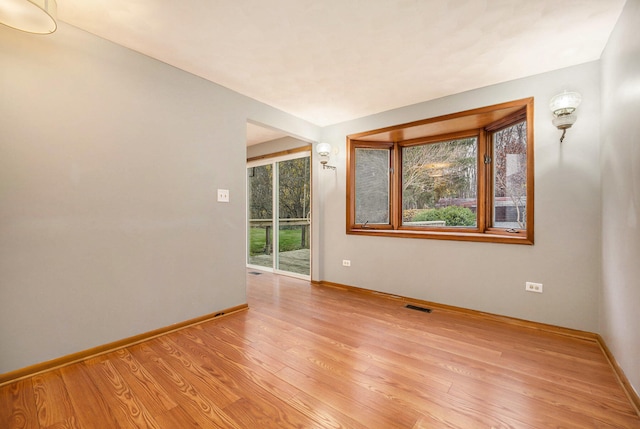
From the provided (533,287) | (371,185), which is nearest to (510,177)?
(533,287)

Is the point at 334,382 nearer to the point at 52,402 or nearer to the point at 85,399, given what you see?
the point at 85,399

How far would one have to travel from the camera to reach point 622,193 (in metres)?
1.81

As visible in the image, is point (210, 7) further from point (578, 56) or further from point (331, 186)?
point (578, 56)

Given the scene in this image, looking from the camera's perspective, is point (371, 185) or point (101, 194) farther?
point (371, 185)

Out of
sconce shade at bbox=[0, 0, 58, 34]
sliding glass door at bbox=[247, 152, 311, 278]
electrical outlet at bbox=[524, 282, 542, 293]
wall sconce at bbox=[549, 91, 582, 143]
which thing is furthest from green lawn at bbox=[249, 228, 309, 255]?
sconce shade at bbox=[0, 0, 58, 34]

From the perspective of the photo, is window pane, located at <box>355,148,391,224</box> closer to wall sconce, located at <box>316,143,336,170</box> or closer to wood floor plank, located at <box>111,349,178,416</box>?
wall sconce, located at <box>316,143,336,170</box>

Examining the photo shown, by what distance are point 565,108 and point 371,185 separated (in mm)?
2230

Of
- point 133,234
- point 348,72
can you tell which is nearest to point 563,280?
A: point 348,72

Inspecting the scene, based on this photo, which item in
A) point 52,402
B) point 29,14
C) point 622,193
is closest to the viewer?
point 29,14

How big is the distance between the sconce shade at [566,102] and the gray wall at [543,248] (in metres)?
0.21

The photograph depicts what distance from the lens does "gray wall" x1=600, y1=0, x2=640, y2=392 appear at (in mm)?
1597

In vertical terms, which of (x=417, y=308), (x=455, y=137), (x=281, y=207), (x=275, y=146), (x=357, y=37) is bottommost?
(x=417, y=308)

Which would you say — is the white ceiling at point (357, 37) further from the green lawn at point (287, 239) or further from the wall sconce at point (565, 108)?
the green lawn at point (287, 239)

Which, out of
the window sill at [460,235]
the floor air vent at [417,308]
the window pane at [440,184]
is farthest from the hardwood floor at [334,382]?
the window pane at [440,184]
